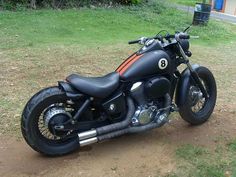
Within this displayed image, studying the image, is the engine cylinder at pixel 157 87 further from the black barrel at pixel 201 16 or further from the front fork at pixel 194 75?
the black barrel at pixel 201 16

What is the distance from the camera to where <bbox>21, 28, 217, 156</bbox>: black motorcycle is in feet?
11.7

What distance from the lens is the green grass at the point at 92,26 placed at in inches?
329

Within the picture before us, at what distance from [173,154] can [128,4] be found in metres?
10.4

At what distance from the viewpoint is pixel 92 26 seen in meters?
10.0

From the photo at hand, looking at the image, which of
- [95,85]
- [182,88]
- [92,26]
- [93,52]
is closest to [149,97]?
[182,88]

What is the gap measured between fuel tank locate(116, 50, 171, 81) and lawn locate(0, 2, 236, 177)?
2.93 ft

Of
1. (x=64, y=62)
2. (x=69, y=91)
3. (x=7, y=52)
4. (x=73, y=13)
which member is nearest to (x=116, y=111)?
(x=69, y=91)

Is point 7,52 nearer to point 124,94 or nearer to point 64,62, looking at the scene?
point 64,62

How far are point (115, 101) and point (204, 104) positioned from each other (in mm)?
1425

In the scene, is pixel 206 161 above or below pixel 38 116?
below

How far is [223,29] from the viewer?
11344mm

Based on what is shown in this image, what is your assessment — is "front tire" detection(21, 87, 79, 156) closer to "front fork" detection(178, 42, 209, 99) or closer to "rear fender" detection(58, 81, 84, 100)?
"rear fender" detection(58, 81, 84, 100)

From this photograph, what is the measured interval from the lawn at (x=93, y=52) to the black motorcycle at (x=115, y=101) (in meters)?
0.56

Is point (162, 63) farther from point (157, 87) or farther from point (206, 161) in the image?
point (206, 161)
